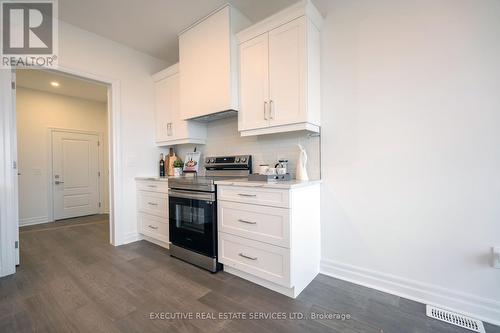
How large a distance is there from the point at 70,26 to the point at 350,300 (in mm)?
4278

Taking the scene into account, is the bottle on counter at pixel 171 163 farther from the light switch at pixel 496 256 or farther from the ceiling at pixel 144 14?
the light switch at pixel 496 256

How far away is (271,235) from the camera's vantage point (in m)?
1.88

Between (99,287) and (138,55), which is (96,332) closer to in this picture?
(99,287)

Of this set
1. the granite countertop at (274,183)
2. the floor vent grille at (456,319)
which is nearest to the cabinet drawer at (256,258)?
the granite countertop at (274,183)

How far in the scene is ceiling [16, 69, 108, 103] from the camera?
385 centimetres

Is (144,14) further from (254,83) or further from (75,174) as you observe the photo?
(75,174)

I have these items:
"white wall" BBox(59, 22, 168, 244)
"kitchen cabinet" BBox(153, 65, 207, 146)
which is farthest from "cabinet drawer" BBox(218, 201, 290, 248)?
"white wall" BBox(59, 22, 168, 244)

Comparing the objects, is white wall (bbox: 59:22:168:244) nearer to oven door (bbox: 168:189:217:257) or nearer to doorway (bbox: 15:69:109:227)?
oven door (bbox: 168:189:217:257)

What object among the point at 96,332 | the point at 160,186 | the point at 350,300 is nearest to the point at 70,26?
the point at 160,186

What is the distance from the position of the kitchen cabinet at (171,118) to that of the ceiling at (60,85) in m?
1.04

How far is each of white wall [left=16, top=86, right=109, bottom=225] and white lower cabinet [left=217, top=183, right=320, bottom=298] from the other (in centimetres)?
465

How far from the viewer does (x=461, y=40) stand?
5.34ft

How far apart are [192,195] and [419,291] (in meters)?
2.22

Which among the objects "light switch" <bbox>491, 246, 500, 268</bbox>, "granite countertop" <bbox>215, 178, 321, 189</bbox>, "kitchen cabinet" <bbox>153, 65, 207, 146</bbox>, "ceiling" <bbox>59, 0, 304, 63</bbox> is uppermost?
"ceiling" <bbox>59, 0, 304, 63</bbox>
